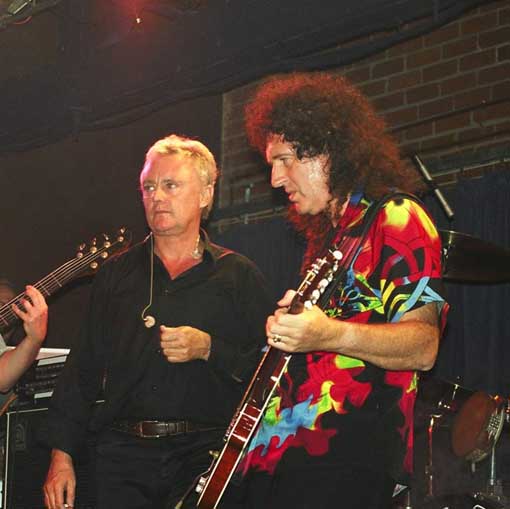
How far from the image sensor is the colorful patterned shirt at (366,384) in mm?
2514

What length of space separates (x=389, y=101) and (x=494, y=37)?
0.89m

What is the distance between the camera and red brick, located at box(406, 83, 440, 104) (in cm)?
671

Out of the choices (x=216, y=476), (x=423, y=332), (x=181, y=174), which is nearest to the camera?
(x=423, y=332)

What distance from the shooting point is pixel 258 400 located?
104 inches

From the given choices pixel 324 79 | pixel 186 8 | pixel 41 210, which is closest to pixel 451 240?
pixel 324 79

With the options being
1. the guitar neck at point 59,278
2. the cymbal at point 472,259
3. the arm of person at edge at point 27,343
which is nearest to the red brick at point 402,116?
the cymbal at point 472,259

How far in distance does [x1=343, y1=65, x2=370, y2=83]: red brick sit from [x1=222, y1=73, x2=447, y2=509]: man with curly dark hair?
4502mm

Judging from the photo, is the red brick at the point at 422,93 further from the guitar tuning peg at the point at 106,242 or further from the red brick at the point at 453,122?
the guitar tuning peg at the point at 106,242

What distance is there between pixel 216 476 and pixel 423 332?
728 millimetres

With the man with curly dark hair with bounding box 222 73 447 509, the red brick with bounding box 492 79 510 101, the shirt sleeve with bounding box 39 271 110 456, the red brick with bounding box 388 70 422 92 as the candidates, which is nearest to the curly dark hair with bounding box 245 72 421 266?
the man with curly dark hair with bounding box 222 73 447 509

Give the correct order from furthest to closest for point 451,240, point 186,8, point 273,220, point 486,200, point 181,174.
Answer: point 273,220, point 486,200, point 186,8, point 451,240, point 181,174

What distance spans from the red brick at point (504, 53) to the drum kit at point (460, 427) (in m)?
2.15

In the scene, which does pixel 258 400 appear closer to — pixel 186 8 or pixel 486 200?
pixel 186 8

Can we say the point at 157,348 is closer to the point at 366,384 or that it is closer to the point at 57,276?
the point at 366,384
